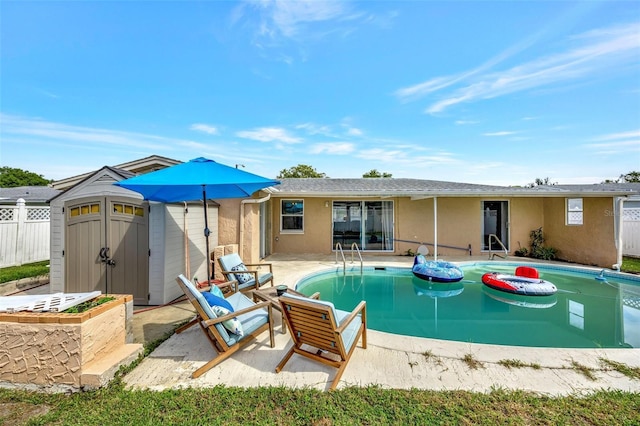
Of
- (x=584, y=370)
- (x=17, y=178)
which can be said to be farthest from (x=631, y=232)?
(x=17, y=178)

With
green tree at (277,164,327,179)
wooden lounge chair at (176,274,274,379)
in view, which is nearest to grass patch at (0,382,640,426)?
wooden lounge chair at (176,274,274,379)

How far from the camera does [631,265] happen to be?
1027 centimetres

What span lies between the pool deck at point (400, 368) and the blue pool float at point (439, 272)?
489 centimetres

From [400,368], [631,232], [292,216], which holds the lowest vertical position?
[400,368]

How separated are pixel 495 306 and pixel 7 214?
641 inches

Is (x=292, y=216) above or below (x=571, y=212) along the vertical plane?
below

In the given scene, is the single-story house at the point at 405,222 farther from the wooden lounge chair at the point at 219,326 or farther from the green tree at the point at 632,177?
the green tree at the point at 632,177

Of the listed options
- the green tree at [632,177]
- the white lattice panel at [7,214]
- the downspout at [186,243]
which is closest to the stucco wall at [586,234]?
the downspout at [186,243]

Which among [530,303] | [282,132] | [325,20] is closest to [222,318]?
[530,303]

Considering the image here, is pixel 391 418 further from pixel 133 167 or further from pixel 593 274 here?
pixel 593 274

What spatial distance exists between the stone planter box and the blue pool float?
828 cm

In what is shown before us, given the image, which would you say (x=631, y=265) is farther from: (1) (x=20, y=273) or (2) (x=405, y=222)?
(1) (x=20, y=273)

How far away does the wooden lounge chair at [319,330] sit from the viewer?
3010 mm

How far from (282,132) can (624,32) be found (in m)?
15.8
